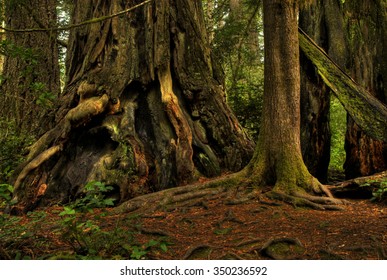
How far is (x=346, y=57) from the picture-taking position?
6.97 meters

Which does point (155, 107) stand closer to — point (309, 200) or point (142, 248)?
point (309, 200)

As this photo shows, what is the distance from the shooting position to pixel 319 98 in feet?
22.1

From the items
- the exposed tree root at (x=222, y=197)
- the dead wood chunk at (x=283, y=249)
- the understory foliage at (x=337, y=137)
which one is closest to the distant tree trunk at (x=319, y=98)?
the exposed tree root at (x=222, y=197)

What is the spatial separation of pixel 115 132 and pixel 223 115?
6.61 ft

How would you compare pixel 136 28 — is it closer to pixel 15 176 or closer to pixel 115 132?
pixel 115 132

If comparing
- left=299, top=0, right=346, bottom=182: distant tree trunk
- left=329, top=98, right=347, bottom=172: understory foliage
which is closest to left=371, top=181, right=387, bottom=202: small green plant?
left=299, top=0, right=346, bottom=182: distant tree trunk

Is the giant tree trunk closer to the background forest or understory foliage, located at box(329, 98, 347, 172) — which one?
the background forest

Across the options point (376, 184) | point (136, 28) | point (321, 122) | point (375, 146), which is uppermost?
point (136, 28)

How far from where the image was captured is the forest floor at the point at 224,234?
3258 mm

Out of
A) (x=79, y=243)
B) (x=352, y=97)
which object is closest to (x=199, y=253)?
(x=79, y=243)

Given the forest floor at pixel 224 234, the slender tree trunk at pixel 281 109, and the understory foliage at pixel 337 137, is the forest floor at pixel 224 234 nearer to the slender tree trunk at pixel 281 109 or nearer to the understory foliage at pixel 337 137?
the slender tree trunk at pixel 281 109

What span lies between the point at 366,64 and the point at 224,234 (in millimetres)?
4804

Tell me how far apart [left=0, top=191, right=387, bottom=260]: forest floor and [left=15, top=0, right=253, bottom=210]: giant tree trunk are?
40.7 inches
